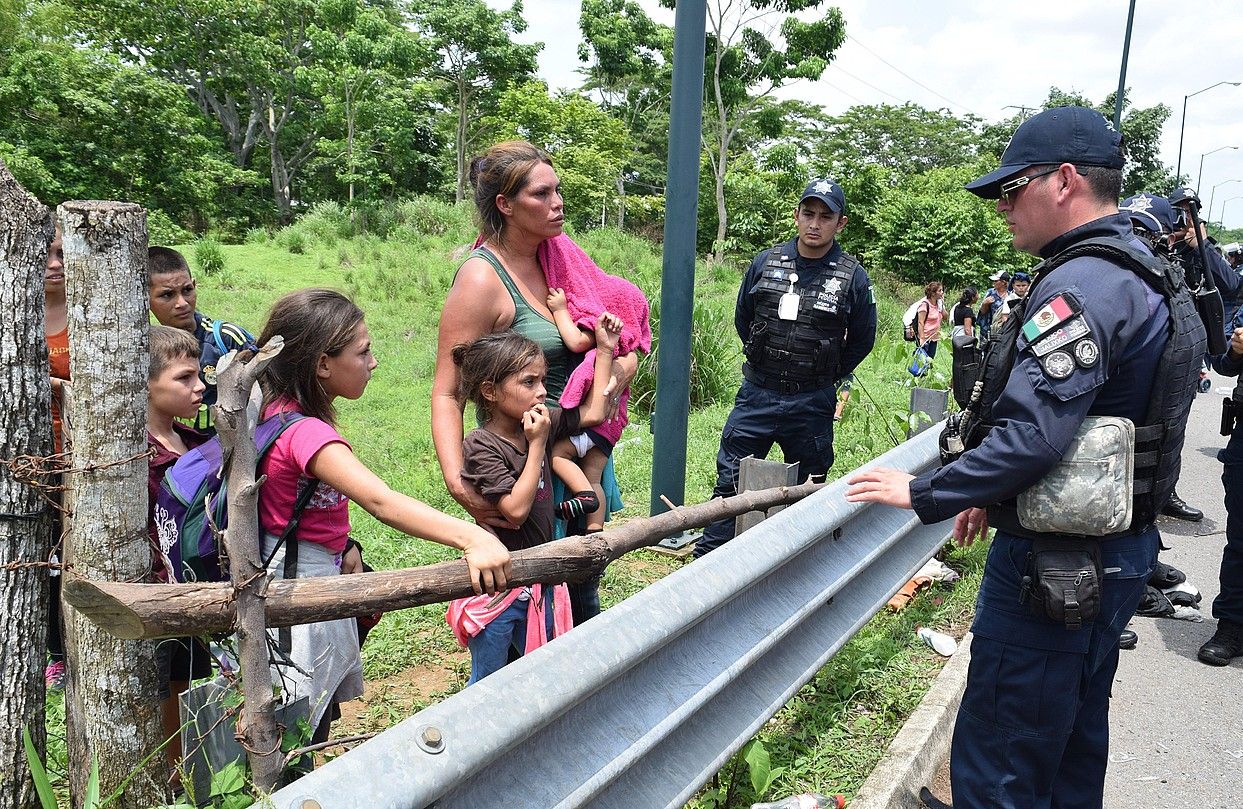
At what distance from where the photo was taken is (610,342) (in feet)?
10.3

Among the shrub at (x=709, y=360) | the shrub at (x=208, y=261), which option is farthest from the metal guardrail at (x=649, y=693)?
the shrub at (x=208, y=261)

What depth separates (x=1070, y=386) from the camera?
2334mm

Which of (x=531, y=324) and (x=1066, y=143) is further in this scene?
(x=531, y=324)

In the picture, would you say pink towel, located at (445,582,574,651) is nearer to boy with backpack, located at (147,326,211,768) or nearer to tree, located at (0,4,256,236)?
boy with backpack, located at (147,326,211,768)

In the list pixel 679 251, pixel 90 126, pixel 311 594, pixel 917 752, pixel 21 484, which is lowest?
pixel 917 752

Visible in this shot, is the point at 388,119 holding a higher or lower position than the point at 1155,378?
higher

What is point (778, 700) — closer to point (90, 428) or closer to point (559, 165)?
point (90, 428)

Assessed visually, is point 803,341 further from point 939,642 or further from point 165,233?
point 165,233

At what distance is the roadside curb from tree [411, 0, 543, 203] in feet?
98.2

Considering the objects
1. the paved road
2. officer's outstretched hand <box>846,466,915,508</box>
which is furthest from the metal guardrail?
the paved road

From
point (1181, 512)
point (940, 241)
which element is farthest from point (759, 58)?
point (1181, 512)

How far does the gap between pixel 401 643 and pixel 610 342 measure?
1722 millimetres

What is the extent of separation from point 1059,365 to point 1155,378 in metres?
0.37

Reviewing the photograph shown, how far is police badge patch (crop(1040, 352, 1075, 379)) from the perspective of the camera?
2.33 m
